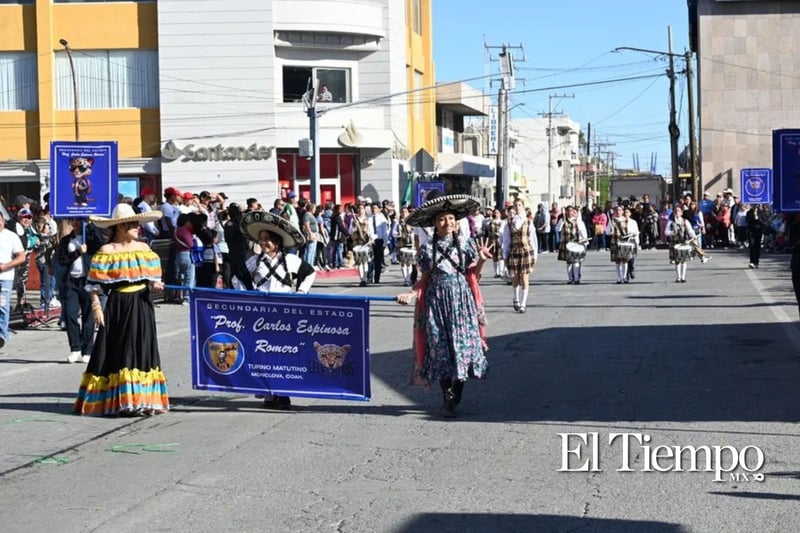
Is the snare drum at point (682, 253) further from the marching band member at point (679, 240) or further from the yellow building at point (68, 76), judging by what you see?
the yellow building at point (68, 76)

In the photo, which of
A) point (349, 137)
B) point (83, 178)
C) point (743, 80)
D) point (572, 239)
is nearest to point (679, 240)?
point (572, 239)

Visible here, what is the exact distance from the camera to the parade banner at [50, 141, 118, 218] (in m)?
19.5

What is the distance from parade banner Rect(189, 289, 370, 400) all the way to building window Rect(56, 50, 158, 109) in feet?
118

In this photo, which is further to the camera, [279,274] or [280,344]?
[279,274]

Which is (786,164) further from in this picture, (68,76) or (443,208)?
(68,76)

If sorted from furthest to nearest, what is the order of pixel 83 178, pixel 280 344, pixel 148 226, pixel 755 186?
pixel 755 186, pixel 148 226, pixel 83 178, pixel 280 344

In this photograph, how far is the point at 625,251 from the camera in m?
27.6

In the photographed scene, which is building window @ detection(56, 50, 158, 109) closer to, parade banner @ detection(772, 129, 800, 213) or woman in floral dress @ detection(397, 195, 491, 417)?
parade banner @ detection(772, 129, 800, 213)

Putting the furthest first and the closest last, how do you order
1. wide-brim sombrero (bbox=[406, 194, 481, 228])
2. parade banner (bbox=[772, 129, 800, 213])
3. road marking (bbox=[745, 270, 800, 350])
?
road marking (bbox=[745, 270, 800, 350])
parade banner (bbox=[772, 129, 800, 213])
wide-brim sombrero (bbox=[406, 194, 481, 228])

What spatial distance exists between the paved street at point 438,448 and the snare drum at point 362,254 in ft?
41.1

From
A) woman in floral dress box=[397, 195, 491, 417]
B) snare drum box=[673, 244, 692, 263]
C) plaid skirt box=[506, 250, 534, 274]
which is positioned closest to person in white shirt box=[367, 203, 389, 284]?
snare drum box=[673, 244, 692, 263]

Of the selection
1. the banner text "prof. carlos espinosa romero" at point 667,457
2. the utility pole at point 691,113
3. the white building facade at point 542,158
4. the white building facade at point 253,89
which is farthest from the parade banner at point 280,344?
the white building facade at point 542,158

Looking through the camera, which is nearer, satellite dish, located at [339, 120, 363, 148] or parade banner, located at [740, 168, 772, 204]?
parade banner, located at [740, 168, 772, 204]

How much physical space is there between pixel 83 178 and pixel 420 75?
38.4 metres
